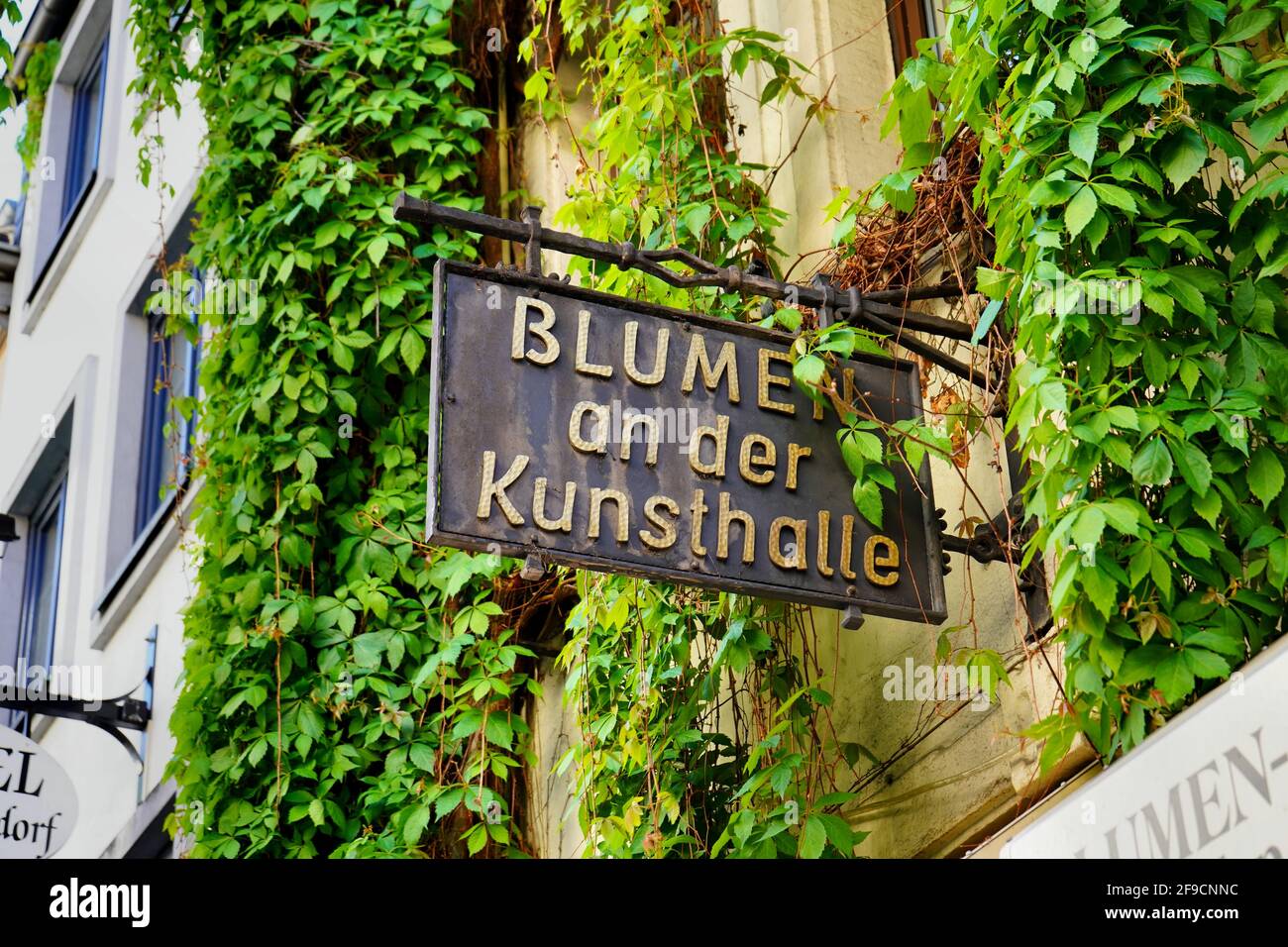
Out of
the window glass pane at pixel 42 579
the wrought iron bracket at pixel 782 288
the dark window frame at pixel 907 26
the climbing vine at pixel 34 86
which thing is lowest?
the wrought iron bracket at pixel 782 288

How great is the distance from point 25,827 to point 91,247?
5.36 m

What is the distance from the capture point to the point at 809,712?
17.3ft

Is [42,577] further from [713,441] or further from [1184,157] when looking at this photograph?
[1184,157]

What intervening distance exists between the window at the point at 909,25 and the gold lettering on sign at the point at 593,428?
8.12ft

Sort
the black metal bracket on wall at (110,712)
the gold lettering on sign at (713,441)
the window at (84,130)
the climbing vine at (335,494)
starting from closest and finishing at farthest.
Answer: the gold lettering on sign at (713,441)
the climbing vine at (335,494)
the black metal bracket on wall at (110,712)
the window at (84,130)

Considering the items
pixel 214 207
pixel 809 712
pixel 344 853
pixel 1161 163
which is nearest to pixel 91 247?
pixel 214 207

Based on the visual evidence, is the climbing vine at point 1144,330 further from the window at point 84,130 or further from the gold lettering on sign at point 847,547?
the window at point 84,130

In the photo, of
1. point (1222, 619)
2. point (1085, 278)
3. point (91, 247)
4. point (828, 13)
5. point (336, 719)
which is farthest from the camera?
point (91, 247)

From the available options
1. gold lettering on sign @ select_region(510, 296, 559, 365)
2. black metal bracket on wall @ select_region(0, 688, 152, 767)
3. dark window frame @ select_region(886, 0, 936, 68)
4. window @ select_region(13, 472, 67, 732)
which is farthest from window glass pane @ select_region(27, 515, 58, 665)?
gold lettering on sign @ select_region(510, 296, 559, 365)

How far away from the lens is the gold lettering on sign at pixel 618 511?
14.2ft

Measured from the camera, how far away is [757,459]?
14.9 ft

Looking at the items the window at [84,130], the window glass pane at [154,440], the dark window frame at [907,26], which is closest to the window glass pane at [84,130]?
the window at [84,130]

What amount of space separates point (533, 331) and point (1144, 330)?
4.69ft

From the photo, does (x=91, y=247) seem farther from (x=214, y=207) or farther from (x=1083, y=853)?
(x=1083, y=853)
